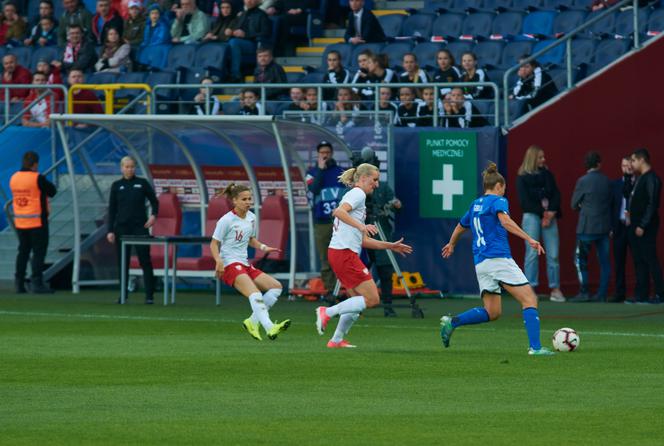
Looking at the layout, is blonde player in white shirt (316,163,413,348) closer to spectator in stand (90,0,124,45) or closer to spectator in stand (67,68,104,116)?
spectator in stand (67,68,104,116)

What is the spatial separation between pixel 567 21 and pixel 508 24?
4.40 feet

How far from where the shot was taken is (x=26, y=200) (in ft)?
85.3

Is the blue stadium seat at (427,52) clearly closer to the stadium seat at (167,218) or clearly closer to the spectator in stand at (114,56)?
the stadium seat at (167,218)

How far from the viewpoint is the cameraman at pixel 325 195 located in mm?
22828

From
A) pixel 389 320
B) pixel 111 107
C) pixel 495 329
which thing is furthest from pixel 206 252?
pixel 495 329

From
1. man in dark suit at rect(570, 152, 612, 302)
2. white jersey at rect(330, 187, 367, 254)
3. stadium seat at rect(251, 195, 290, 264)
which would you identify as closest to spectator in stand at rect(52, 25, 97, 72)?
stadium seat at rect(251, 195, 290, 264)

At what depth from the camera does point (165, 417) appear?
34.7ft

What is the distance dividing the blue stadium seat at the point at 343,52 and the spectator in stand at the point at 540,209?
526 cm

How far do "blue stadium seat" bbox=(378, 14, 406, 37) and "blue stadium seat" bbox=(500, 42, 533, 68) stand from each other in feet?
10.2

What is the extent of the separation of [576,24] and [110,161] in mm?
8289

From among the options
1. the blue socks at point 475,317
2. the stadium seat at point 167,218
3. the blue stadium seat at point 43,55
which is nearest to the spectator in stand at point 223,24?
the blue stadium seat at point 43,55

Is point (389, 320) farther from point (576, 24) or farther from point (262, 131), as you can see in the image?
point (576, 24)

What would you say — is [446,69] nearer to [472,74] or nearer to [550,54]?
[472,74]

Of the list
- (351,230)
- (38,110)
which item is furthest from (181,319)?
A: (38,110)
